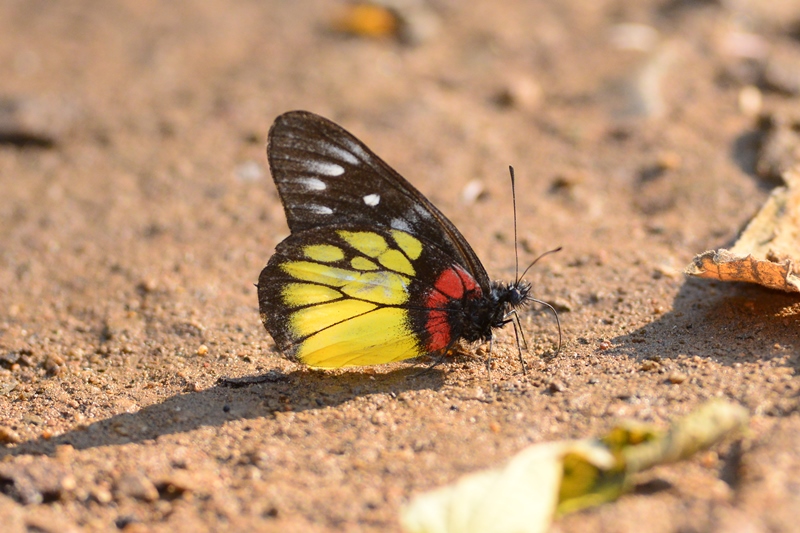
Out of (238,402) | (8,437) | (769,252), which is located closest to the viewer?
(8,437)

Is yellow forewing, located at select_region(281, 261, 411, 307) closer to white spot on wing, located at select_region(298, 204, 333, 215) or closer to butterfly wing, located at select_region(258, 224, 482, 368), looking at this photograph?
butterfly wing, located at select_region(258, 224, 482, 368)

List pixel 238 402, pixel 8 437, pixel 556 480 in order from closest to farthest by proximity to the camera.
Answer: pixel 556 480, pixel 8 437, pixel 238 402

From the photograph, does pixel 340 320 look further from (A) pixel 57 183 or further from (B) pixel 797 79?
(B) pixel 797 79

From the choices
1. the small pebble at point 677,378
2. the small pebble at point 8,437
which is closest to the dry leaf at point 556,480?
the small pebble at point 677,378

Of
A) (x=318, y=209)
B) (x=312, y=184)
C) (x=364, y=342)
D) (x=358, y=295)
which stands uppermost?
(x=312, y=184)

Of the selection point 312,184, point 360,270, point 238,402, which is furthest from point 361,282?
point 238,402

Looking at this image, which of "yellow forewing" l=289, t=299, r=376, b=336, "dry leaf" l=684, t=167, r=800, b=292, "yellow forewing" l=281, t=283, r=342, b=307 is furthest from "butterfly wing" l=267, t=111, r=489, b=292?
"dry leaf" l=684, t=167, r=800, b=292

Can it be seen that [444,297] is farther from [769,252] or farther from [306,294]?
[769,252]

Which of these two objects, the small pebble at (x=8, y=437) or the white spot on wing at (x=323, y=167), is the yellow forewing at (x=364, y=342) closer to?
the white spot on wing at (x=323, y=167)
